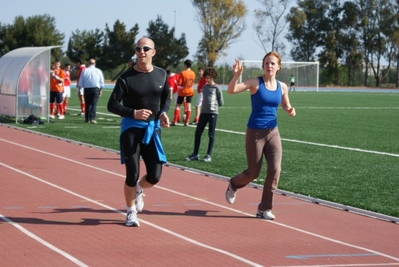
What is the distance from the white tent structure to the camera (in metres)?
26.6

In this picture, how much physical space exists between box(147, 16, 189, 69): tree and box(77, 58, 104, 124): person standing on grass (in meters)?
71.2

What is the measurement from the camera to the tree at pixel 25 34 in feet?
298

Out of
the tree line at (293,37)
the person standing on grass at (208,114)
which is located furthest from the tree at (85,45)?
the person standing on grass at (208,114)

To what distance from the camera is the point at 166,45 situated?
100 m

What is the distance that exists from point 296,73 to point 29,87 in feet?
181

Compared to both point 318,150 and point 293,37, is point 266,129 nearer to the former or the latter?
point 318,150

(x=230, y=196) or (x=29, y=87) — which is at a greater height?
(x=29, y=87)

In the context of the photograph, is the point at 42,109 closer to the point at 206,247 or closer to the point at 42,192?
the point at 42,192

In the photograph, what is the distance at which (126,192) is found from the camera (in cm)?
932

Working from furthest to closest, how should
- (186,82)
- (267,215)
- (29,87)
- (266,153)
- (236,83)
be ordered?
1. (29,87)
2. (186,82)
3. (266,153)
4. (267,215)
5. (236,83)

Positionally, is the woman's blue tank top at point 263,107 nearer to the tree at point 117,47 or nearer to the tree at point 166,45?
the tree at point 117,47

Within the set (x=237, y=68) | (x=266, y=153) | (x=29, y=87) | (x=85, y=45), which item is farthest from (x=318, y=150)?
(x=85, y=45)

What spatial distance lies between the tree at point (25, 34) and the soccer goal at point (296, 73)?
2355cm

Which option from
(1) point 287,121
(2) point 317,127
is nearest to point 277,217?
(2) point 317,127
